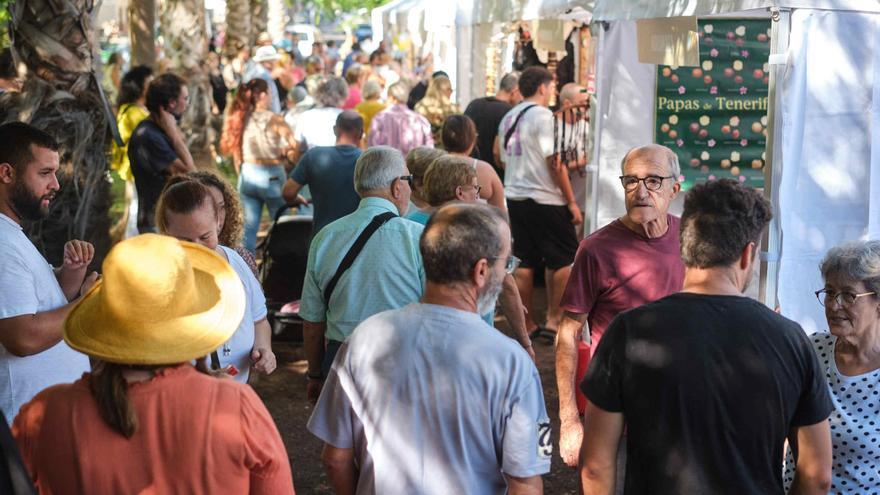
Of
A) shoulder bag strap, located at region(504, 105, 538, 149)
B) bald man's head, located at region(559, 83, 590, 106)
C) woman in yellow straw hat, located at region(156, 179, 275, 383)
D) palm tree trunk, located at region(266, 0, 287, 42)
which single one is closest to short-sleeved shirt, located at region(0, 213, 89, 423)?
woman in yellow straw hat, located at region(156, 179, 275, 383)

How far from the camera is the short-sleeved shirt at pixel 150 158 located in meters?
8.28

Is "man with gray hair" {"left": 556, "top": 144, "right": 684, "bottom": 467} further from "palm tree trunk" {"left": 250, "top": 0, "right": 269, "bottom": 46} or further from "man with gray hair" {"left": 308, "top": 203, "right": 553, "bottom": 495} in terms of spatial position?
"palm tree trunk" {"left": 250, "top": 0, "right": 269, "bottom": 46}

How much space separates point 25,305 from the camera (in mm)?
3553

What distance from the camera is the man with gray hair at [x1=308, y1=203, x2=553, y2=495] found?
2.96m

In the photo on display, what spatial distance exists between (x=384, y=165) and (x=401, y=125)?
18.7 feet

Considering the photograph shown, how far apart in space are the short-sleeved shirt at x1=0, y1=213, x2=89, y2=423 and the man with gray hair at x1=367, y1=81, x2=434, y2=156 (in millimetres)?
6778

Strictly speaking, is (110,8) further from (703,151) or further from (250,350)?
(250,350)

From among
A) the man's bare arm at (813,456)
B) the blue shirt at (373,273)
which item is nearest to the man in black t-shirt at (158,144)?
the blue shirt at (373,273)

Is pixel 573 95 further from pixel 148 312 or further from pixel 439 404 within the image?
pixel 148 312

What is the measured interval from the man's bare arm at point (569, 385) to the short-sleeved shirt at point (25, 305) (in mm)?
1762

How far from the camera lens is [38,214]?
3.90 m

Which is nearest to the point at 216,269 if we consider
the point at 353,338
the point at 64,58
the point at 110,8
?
the point at 353,338

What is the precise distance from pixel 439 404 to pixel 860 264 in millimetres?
1491

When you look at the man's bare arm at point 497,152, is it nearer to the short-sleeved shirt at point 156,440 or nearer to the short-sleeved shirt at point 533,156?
the short-sleeved shirt at point 533,156
